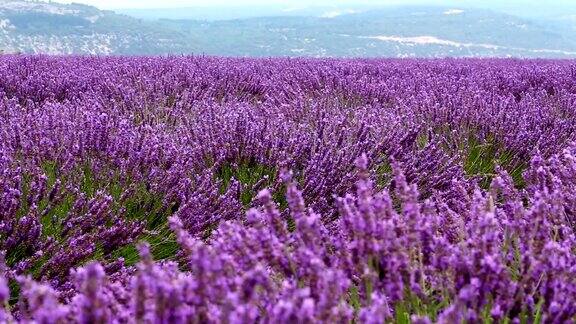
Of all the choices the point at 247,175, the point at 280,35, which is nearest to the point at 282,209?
the point at 247,175

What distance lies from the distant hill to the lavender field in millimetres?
A: 32196

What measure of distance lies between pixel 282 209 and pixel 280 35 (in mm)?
104884

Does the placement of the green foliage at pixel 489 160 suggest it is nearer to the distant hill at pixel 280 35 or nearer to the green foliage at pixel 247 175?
the green foliage at pixel 247 175

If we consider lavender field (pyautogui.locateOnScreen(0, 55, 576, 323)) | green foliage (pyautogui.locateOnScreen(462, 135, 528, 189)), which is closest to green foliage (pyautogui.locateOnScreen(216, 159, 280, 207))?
lavender field (pyautogui.locateOnScreen(0, 55, 576, 323))

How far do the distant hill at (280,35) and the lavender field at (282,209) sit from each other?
1268 inches

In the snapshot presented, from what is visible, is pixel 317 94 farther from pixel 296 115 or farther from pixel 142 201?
pixel 142 201

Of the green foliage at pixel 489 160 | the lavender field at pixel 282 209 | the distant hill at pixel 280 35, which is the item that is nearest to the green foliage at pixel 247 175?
the lavender field at pixel 282 209

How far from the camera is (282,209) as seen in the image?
261 cm

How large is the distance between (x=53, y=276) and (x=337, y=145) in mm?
1550

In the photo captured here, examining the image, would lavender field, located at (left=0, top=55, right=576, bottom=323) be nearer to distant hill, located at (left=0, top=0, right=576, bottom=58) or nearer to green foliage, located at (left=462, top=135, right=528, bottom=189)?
green foliage, located at (left=462, top=135, right=528, bottom=189)

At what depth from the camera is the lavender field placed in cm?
103

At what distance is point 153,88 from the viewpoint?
195 inches

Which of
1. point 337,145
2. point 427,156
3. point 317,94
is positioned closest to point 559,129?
point 427,156

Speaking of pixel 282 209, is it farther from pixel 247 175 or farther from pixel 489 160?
pixel 489 160
